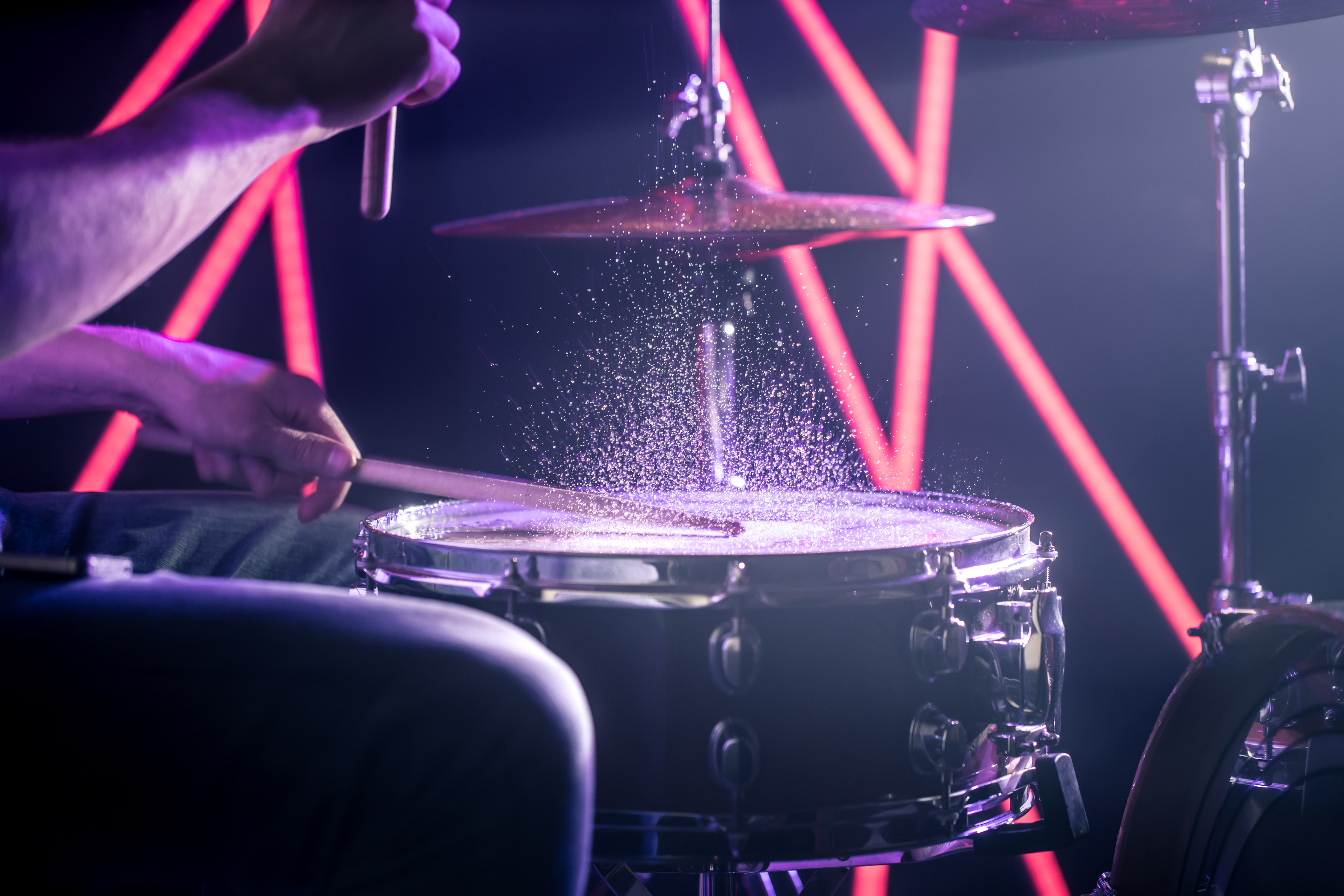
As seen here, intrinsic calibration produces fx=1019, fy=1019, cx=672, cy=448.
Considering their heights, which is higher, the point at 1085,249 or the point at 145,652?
the point at 1085,249

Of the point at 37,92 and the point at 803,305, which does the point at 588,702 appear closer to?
the point at 803,305

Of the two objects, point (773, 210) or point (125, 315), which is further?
point (125, 315)

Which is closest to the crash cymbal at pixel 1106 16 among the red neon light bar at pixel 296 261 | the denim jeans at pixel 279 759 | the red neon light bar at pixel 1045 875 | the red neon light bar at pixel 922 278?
the red neon light bar at pixel 922 278

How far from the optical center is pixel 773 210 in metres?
1.18

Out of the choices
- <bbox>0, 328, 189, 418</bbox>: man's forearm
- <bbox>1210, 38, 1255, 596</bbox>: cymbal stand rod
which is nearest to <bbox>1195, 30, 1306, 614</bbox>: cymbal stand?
<bbox>1210, 38, 1255, 596</bbox>: cymbal stand rod

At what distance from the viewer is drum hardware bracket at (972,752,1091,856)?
108 centimetres

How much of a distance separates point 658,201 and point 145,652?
2.76 feet

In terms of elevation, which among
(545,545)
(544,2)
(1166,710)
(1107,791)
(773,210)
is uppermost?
(544,2)

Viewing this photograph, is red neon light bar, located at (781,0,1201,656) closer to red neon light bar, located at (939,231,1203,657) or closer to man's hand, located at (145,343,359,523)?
red neon light bar, located at (939,231,1203,657)

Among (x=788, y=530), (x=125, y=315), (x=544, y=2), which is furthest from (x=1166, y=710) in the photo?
(x=125, y=315)

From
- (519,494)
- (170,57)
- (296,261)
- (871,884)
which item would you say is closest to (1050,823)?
(519,494)

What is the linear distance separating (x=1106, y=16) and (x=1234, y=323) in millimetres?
485

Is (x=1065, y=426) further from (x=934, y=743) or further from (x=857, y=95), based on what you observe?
(x=934, y=743)

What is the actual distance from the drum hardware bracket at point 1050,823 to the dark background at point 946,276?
30.9 inches
